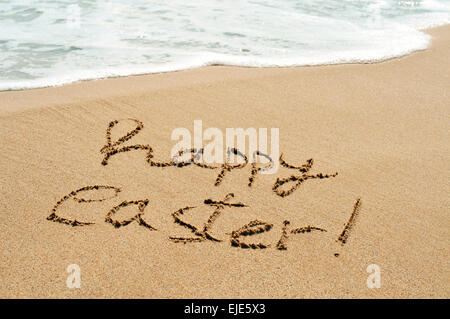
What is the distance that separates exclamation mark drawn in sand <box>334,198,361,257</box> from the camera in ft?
7.04

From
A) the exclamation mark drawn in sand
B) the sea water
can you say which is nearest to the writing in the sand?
the exclamation mark drawn in sand

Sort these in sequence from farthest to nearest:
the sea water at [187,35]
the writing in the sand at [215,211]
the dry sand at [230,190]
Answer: the sea water at [187,35] < the writing in the sand at [215,211] < the dry sand at [230,190]

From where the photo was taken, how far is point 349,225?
7.33 feet

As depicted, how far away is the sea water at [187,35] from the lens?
4258 millimetres

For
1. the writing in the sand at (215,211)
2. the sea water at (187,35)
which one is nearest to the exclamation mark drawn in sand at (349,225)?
the writing in the sand at (215,211)

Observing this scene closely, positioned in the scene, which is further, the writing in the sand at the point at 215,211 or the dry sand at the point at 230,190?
the writing in the sand at the point at 215,211

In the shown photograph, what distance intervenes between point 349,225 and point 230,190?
2.26 feet

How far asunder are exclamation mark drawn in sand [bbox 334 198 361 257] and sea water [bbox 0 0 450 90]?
2.37 metres

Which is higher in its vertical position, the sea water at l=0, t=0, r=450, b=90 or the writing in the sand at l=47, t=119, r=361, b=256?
the sea water at l=0, t=0, r=450, b=90

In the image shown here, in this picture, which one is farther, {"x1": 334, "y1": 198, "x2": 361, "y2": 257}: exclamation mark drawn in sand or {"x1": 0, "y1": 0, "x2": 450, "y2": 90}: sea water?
{"x1": 0, "y1": 0, "x2": 450, "y2": 90}: sea water

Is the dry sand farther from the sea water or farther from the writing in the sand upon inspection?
the sea water

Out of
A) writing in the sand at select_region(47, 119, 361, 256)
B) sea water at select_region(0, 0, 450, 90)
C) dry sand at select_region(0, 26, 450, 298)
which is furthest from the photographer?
sea water at select_region(0, 0, 450, 90)

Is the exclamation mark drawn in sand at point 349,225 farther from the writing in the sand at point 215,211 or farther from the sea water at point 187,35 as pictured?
the sea water at point 187,35

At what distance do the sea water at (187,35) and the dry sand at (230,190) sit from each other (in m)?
0.62
